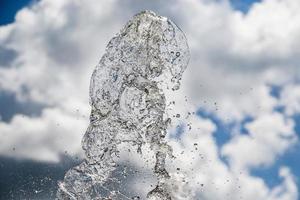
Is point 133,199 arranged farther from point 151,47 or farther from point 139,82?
point 151,47

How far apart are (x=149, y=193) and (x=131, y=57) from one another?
15.3 ft

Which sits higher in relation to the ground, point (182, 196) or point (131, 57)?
point (131, 57)

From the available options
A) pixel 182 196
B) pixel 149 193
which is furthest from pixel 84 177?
pixel 182 196

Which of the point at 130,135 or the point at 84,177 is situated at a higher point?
the point at 130,135

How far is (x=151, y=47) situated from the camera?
15133mm

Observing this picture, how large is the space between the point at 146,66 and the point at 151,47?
68 centimetres

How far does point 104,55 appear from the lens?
15078 mm

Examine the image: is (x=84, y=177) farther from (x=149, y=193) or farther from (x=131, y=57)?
(x=131, y=57)

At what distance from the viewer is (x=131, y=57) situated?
1515cm

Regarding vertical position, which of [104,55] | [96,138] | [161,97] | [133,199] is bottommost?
[133,199]

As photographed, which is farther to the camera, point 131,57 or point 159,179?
point 131,57

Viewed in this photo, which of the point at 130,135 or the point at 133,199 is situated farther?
the point at 130,135

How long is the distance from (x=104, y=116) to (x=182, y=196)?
3.68 m

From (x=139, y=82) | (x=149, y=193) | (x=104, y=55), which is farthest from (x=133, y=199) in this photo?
(x=104, y=55)
